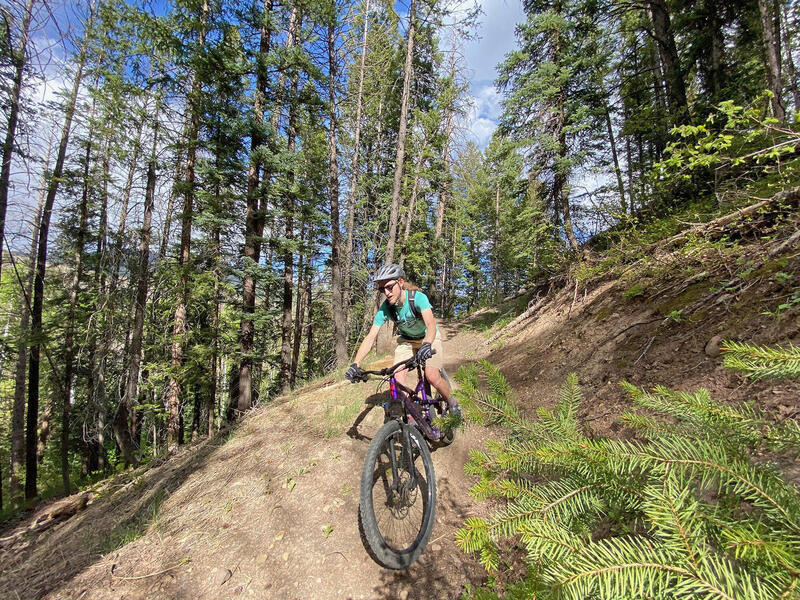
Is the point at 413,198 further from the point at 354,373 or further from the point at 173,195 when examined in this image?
the point at 354,373

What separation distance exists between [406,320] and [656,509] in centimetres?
316

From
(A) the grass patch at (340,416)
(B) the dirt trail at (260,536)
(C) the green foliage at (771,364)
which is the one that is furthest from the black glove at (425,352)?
(A) the grass patch at (340,416)

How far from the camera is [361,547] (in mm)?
3086

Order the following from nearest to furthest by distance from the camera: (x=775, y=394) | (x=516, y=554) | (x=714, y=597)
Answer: (x=714, y=597) < (x=775, y=394) < (x=516, y=554)

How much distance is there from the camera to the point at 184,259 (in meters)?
10.2

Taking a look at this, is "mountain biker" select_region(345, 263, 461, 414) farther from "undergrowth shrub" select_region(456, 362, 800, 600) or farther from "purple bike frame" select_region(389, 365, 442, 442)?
"undergrowth shrub" select_region(456, 362, 800, 600)

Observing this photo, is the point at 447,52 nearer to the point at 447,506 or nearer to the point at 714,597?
the point at 447,506

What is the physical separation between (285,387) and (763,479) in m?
13.4

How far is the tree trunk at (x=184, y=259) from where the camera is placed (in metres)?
9.03

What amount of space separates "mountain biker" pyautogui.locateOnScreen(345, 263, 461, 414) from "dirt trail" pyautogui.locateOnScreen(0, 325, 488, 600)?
1357 millimetres

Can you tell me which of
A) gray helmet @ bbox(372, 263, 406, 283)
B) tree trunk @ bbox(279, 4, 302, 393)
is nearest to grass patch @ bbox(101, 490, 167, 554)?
gray helmet @ bbox(372, 263, 406, 283)

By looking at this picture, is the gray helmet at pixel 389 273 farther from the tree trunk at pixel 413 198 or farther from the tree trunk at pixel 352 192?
the tree trunk at pixel 413 198

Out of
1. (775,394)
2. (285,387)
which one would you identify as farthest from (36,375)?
(775,394)

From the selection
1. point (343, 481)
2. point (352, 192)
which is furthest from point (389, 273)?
point (352, 192)
